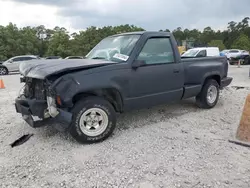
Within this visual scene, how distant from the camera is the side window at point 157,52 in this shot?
4.37 m

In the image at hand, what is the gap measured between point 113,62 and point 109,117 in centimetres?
96

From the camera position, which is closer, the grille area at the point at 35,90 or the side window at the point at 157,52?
the grille area at the point at 35,90

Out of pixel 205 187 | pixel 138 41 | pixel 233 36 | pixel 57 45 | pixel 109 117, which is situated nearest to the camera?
pixel 205 187

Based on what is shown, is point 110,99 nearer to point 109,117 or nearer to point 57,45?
point 109,117

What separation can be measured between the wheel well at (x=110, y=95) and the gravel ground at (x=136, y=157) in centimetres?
53

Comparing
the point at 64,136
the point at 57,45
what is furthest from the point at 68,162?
the point at 57,45

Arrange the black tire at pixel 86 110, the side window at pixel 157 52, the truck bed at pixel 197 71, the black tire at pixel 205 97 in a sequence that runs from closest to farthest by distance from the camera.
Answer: the black tire at pixel 86 110 → the side window at pixel 157 52 → the truck bed at pixel 197 71 → the black tire at pixel 205 97

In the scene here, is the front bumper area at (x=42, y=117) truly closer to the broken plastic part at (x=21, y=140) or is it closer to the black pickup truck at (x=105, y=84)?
the black pickup truck at (x=105, y=84)

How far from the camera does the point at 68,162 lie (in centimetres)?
325

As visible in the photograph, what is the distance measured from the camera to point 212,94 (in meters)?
5.95

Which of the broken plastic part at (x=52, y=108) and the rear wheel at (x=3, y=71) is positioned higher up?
the broken plastic part at (x=52, y=108)

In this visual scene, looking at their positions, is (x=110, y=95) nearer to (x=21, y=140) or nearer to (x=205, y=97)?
(x=21, y=140)

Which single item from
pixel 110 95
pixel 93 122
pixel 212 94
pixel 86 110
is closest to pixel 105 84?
pixel 110 95

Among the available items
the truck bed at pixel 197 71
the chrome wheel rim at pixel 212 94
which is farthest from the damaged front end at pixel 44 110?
the chrome wheel rim at pixel 212 94
